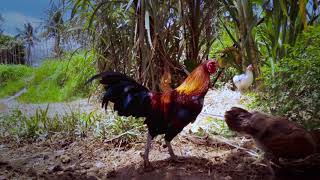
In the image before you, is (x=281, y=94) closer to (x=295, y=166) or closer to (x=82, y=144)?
(x=295, y=166)

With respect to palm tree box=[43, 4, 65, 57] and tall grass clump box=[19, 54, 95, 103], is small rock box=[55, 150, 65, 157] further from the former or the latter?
tall grass clump box=[19, 54, 95, 103]

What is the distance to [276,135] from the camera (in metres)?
1.74

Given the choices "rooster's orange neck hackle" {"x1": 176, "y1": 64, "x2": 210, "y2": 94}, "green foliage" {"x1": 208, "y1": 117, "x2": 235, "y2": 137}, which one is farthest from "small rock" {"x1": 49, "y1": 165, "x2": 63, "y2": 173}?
"green foliage" {"x1": 208, "y1": 117, "x2": 235, "y2": 137}

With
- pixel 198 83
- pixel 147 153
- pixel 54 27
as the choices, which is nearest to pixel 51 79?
pixel 54 27

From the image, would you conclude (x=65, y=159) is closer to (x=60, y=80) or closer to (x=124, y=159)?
(x=124, y=159)

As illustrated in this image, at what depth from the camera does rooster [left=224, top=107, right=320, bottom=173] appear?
67.9 inches

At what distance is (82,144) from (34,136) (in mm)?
504

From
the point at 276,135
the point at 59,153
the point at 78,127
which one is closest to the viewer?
the point at 276,135

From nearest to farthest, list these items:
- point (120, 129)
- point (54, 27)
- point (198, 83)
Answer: point (198, 83)
point (120, 129)
point (54, 27)

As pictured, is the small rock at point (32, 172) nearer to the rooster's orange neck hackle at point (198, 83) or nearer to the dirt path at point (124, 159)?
the dirt path at point (124, 159)

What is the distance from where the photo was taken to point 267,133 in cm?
176

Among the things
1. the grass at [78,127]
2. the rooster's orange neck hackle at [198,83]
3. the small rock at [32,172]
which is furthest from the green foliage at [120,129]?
the rooster's orange neck hackle at [198,83]

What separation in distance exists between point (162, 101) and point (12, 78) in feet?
14.2

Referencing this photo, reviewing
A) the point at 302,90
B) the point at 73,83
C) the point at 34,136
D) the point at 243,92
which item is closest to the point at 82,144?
the point at 34,136
